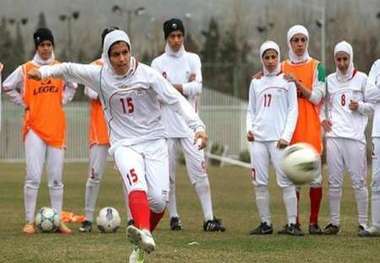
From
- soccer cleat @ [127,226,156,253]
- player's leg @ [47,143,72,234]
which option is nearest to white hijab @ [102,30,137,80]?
soccer cleat @ [127,226,156,253]

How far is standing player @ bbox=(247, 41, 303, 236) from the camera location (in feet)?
43.5

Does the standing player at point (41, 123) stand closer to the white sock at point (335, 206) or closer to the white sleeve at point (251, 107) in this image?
the white sleeve at point (251, 107)

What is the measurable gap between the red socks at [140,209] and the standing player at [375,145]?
383cm

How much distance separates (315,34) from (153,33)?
919 centimetres

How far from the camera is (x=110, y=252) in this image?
447 inches

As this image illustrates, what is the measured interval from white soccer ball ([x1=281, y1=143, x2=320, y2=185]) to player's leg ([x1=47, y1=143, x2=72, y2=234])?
11.8 feet

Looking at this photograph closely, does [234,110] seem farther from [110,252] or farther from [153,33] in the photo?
[110,252]

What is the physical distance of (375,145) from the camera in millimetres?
13102

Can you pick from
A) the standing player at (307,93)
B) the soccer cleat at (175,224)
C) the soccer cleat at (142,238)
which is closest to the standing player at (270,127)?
the standing player at (307,93)

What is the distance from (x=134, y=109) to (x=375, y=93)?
3.68 metres

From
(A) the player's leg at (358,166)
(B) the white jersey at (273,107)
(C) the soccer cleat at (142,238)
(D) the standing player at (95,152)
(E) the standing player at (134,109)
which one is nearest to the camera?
(C) the soccer cleat at (142,238)

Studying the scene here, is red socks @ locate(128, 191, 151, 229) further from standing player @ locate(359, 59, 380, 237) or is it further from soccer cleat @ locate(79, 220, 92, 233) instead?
soccer cleat @ locate(79, 220, 92, 233)

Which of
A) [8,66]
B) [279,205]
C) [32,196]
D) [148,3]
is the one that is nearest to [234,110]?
[8,66]

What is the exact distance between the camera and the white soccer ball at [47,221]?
13.6 m
